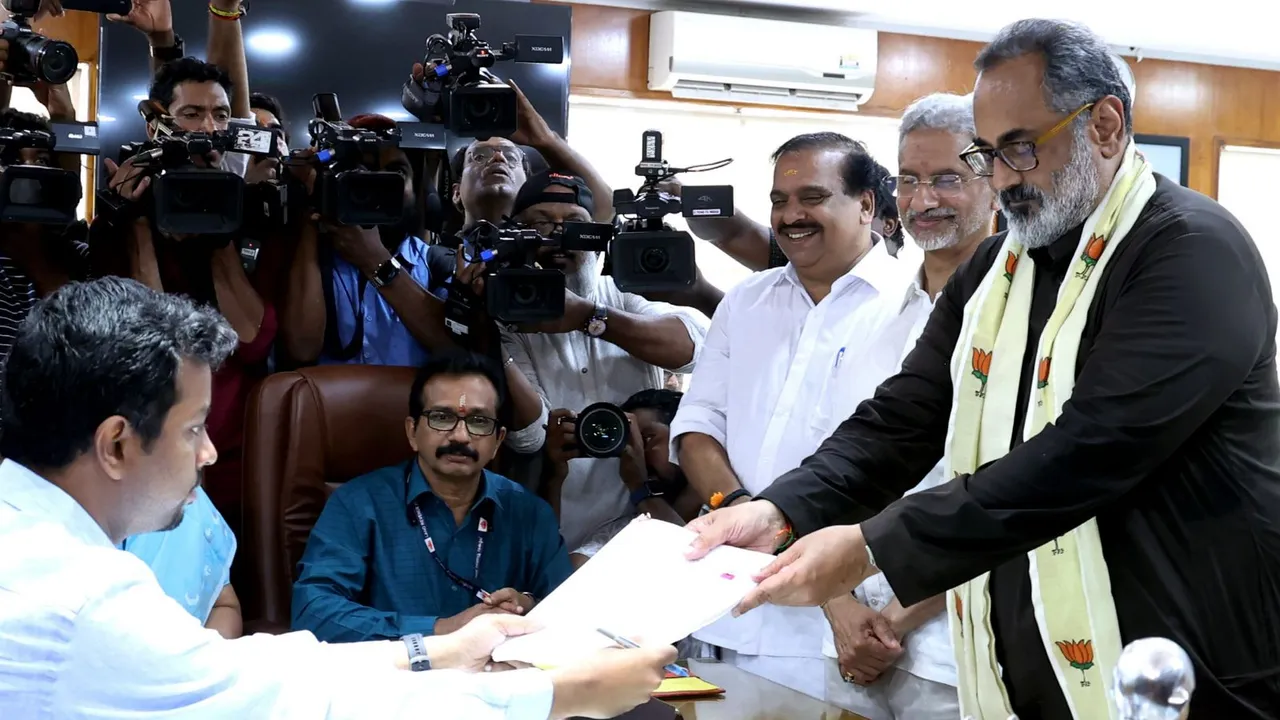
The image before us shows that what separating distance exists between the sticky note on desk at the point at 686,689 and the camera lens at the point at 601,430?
0.99 m

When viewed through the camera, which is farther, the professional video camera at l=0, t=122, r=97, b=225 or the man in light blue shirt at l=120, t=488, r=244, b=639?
the professional video camera at l=0, t=122, r=97, b=225

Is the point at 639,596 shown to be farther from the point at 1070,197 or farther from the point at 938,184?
the point at 938,184

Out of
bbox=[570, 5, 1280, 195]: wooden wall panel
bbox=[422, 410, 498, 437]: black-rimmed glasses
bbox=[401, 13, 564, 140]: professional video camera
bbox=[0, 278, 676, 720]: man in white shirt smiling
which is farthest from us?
bbox=[570, 5, 1280, 195]: wooden wall panel

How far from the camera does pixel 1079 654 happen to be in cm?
169

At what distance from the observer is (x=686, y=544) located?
185 centimetres

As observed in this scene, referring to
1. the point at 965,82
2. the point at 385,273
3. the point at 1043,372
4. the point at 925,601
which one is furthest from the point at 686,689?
the point at 965,82

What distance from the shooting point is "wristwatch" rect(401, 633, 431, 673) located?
1.91 metres

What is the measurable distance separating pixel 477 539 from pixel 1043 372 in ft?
4.92

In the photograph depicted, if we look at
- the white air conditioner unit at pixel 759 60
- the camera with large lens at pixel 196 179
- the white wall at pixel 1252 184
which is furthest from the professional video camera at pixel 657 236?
the white wall at pixel 1252 184

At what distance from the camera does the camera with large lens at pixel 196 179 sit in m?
2.87

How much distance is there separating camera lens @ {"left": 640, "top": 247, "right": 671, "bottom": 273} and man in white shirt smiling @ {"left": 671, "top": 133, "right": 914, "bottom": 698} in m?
0.17

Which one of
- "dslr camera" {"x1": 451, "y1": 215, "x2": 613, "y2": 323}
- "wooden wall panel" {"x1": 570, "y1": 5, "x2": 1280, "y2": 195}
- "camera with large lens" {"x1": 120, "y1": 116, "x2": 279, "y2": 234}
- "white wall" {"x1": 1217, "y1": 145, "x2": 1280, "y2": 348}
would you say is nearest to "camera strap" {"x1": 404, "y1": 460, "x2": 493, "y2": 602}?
"dslr camera" {"x1": 451, "y1": 215, "x2": 613, "y2": 323}

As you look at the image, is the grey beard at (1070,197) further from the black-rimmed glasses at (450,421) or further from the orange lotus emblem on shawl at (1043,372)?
the black-rimmed glasses at (450,421)

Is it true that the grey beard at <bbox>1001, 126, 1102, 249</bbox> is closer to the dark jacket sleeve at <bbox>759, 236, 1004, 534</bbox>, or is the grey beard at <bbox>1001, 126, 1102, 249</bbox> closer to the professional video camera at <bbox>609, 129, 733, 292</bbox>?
the dark jacket sleeve at <bbox>759, 236, 1004, 534</bbox>
